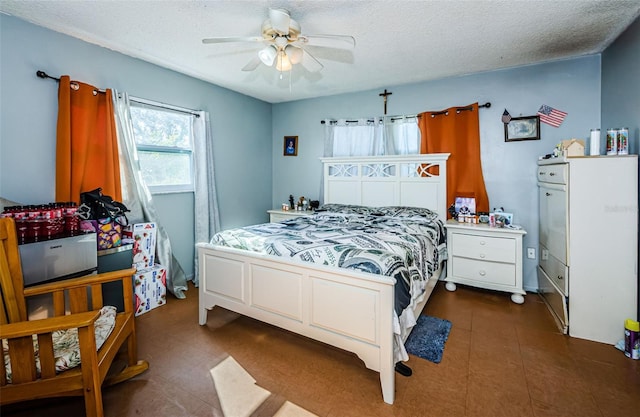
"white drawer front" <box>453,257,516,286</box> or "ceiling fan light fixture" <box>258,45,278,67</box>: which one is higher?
"ceiling fan light fixture" <box>258,45,278,67</box>

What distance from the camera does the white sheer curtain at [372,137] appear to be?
390 cm

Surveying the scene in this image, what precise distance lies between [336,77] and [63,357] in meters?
3.55

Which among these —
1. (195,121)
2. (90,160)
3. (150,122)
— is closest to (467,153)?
(195,121)

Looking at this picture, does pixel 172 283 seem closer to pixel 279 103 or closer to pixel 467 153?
pixel 279 103

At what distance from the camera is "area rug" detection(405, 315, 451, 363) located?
215cm

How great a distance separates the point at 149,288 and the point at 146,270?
18 cm

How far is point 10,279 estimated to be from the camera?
5.19 feet

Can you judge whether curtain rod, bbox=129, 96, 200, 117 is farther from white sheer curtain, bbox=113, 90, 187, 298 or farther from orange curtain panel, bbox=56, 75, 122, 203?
orange curtain panel, bbox=56, 75, 122, 203

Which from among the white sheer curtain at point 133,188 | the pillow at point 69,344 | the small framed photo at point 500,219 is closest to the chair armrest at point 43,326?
the pillow at point 69,344

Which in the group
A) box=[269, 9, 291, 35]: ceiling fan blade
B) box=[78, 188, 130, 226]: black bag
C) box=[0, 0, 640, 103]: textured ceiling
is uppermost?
box=[0, 0, 640, 103]: textured ceiling

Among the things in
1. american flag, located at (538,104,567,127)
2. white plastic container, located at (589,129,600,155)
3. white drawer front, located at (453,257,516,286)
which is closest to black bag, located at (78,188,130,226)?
white drawer front, located at (453,257,516,286)

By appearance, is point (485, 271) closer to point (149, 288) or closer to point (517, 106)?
point (517, 106)

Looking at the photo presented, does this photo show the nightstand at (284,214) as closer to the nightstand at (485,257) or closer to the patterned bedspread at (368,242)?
the patterned bedspread at (368,242)

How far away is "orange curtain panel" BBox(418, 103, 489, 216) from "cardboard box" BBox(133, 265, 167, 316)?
3389mm
